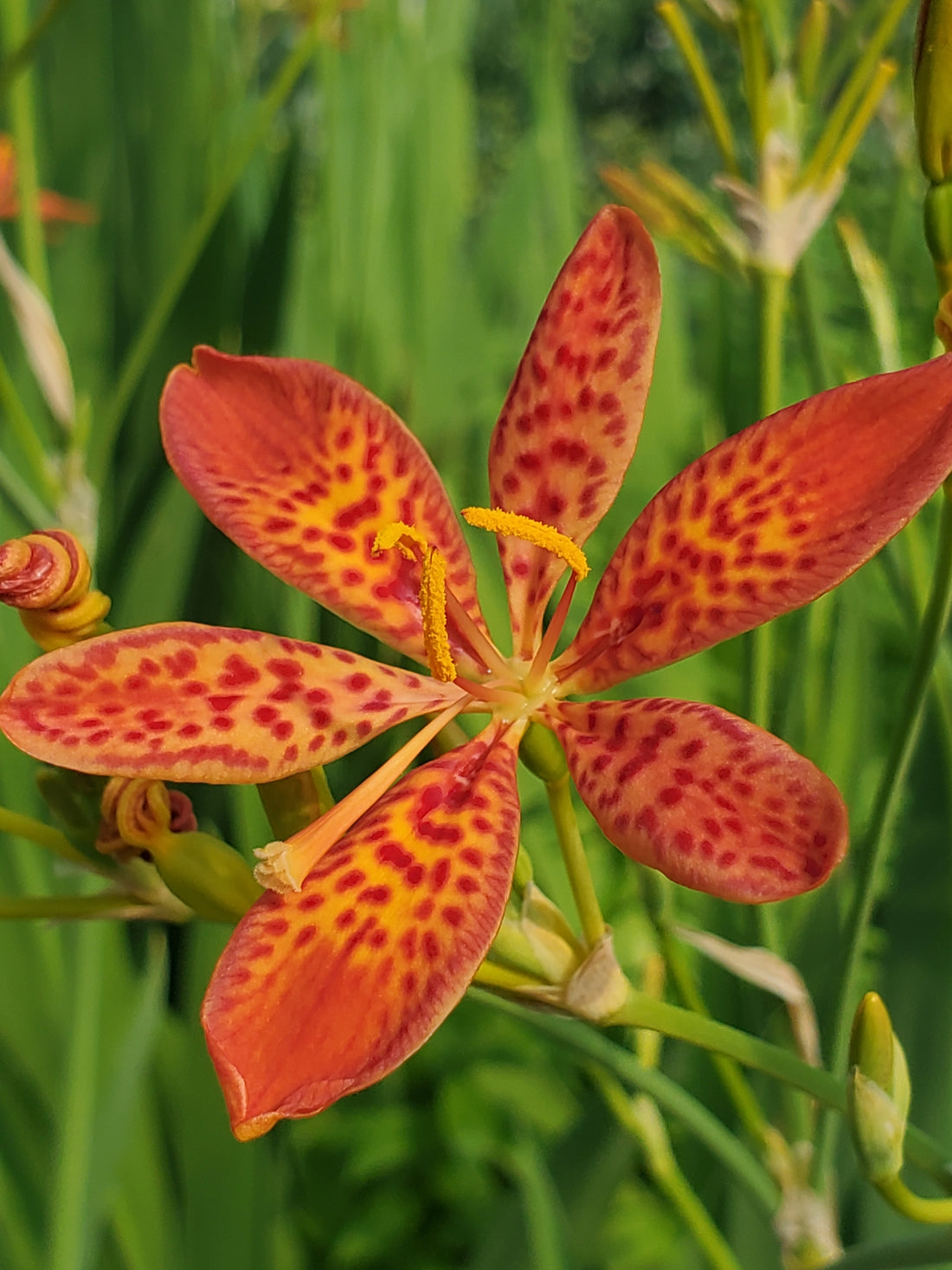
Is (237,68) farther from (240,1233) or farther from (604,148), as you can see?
(604,148)

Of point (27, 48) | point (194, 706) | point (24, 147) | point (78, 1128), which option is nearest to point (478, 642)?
point (194, 706)

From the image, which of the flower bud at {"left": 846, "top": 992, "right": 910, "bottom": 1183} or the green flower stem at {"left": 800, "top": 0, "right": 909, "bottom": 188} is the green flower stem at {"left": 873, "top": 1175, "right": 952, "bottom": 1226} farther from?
the green flower stem at {"left": 800, "top": 0, "right": 909, "bottom": 188}

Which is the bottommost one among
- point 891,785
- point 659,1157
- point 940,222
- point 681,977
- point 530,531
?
point 659,1157

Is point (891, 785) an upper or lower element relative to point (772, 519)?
lower

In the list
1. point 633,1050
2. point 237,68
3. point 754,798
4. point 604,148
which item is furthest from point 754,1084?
point 604,148

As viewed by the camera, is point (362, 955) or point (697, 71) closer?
point (362, 955)

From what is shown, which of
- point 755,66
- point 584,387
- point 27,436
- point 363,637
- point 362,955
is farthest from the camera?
point 363,637

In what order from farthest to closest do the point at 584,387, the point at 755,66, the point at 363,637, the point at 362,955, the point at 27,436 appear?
the point at 363,637 < the point at 27,436 < the point at 755,66 < the point at 584,387 < the point at 362,955

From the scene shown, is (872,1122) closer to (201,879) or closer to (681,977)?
(681,977)
